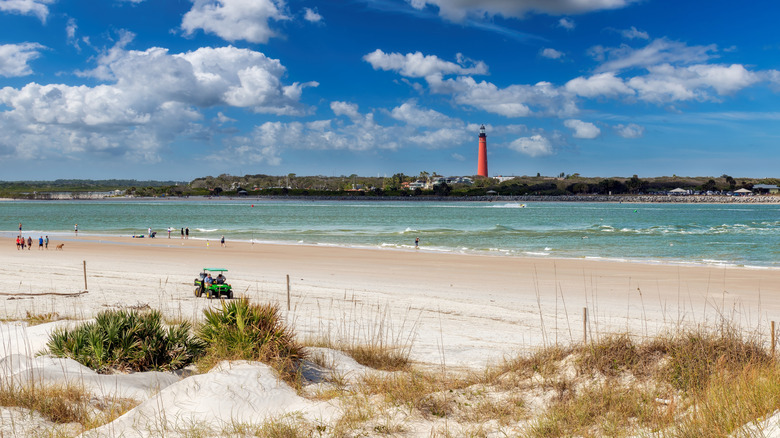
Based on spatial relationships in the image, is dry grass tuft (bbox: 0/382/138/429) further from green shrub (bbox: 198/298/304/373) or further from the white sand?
green shrub (bbox: 198/298/304/373)

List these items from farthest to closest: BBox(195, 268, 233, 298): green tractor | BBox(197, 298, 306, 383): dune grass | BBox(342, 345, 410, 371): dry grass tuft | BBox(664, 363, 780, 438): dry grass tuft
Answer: BBox(195, 268, 233, 298): green tractor → BBox(342, 345, 410, 371): dry grass tuft → BBox(197, 298, 306, 383): dune grass → BBox(664, 363, 780, 438): dry grass tuft

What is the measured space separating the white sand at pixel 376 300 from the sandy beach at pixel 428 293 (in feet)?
0.23

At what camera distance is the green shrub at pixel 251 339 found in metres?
7.32

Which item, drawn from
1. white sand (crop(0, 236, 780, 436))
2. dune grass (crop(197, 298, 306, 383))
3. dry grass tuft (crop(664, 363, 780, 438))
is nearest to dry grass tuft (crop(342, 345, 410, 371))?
white sand (crop(0, 236, 780, 436))

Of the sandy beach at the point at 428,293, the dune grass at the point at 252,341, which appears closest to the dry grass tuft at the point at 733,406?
the sandy beach at the point at 428,293

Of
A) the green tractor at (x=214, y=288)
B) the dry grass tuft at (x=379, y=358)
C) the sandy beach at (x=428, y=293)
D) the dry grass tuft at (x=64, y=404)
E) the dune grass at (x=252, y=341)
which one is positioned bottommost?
the sandy beach at (x=428, y=293)

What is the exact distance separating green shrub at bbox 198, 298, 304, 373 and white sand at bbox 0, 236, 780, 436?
1.16 feet

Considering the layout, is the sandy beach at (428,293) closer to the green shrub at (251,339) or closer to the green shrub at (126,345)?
the green shrub at (251,339)

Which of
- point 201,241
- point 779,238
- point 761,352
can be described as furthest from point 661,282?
point 201,241

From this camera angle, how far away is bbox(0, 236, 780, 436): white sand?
6773 millimetres

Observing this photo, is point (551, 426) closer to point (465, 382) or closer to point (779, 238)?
point (465, 382)

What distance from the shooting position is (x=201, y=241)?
4966cm

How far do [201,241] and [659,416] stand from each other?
4808cm

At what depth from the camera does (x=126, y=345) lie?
26.1 ft
